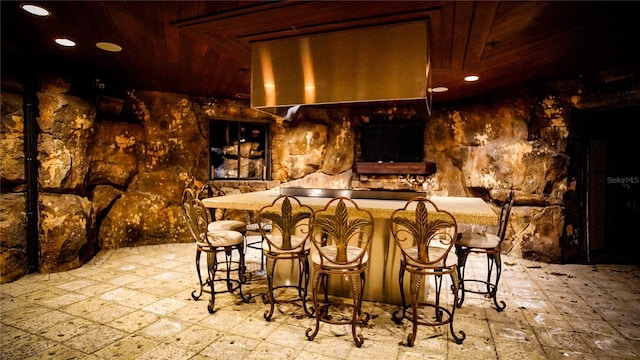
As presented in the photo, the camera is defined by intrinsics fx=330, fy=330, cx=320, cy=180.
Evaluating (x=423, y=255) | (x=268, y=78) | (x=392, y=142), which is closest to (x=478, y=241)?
(x=423, y=255)

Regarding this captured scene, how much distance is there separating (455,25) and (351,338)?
2.76m

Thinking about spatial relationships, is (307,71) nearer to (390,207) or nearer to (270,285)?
(390,207)

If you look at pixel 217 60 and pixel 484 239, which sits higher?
pixel 217 60

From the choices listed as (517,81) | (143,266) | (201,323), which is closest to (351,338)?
(201,323)

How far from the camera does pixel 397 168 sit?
6.12 m

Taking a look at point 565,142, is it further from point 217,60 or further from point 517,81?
point 217,60

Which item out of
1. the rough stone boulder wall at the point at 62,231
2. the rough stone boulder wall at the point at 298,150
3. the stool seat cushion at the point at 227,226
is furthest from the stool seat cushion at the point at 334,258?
the rough stone boulder wall at the point at 298,150

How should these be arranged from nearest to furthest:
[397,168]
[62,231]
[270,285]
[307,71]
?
[270,285] < [307,71] < [62,231] < [397,168]

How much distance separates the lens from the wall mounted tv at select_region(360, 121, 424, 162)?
6.19 m

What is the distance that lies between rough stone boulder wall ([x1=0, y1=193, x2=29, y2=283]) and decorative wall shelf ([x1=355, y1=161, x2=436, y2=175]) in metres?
4.97

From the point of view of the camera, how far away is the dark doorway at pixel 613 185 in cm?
504

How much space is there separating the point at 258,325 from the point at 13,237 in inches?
131

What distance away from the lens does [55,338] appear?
251cm

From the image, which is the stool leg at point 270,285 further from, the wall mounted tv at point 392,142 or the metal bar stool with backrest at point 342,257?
the wall mounted tv at point 392,142
